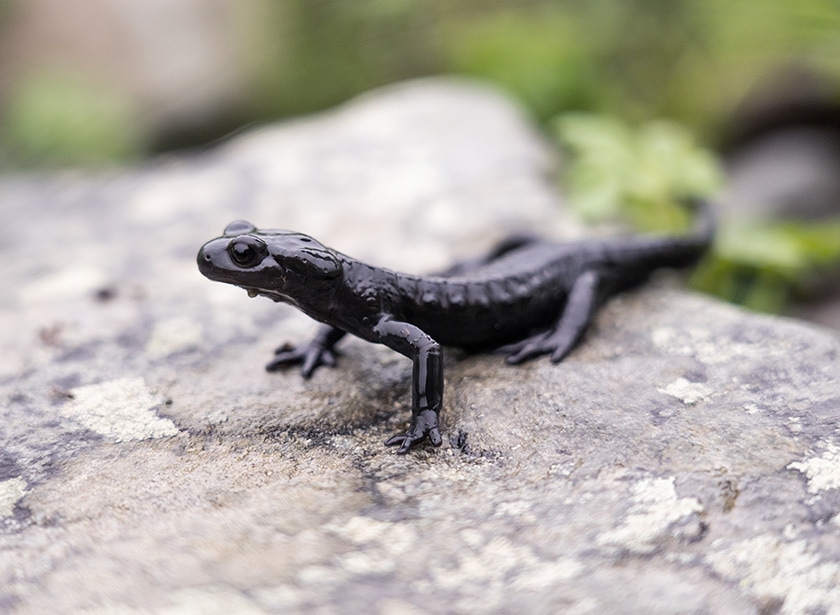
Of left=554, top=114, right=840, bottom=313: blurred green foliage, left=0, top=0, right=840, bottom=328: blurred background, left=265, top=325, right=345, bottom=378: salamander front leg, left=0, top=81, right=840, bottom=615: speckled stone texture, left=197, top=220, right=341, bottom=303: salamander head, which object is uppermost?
left=0, top=0, right=840, bottom=328: blurred background

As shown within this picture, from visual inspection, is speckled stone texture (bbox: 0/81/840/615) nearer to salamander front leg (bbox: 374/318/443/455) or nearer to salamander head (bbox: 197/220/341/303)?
salamander front leg (bbox: 374/318/443/455)

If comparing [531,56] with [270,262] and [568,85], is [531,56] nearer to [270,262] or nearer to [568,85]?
[568,85]

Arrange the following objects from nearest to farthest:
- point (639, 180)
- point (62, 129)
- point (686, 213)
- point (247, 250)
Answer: point (247, 250)
point (639, 180)
point (686, 213)
point (62, 129)

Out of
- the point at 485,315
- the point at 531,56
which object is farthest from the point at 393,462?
the point at 531,56

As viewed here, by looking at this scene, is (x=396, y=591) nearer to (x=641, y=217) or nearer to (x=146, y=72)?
(x=641, y=217)

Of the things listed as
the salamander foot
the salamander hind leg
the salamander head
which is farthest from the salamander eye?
the salamander hind leg

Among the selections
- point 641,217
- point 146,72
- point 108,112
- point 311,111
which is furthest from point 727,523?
point 146,72

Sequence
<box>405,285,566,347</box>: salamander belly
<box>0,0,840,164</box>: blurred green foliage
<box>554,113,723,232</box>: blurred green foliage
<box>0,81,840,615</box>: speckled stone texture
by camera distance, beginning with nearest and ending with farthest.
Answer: <box>0,81,840,615</box>: speckled stone texture
<box>405,285,566,347</box>: salamander belly
<box>554,113,723,232</box>: blurred green foliage
<box>0,0,840,164</box>: blurred green foliage
